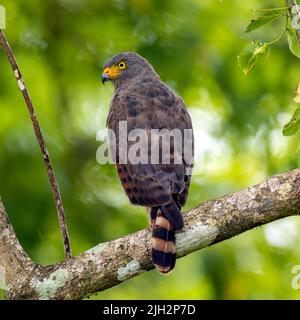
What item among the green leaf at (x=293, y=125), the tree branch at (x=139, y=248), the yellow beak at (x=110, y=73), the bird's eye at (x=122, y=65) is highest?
the bird's eye at (x=122, y=65)

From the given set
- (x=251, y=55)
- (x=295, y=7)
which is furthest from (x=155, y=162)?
(x=295, y=7)

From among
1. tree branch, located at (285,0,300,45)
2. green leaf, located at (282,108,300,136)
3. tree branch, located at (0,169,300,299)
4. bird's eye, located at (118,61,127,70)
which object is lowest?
tree branch, located at (0,169,300,299)

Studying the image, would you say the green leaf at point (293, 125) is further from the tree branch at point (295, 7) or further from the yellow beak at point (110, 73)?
the yellow beak at point (110, 73)

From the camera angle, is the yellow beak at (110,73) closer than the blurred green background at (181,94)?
Yes

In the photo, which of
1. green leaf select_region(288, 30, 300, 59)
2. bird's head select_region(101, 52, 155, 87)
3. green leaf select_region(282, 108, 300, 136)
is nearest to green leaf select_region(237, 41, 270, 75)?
green leaf select_region(288, 30, 300, 59)

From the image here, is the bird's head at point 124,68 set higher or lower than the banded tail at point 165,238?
higher

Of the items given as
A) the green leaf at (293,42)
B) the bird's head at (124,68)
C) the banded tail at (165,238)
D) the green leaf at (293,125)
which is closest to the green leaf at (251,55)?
the green leaf at (293,42)

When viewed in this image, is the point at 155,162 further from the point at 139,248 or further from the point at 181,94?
the point at 181,94

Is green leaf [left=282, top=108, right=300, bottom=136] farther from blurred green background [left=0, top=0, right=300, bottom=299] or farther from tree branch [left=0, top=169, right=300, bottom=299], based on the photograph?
blurred green background [left=0, top=0, right=300, bottom=299]

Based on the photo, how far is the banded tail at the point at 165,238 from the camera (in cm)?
470

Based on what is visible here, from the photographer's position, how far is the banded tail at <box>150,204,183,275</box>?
4.70m

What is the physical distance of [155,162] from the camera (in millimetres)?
5711

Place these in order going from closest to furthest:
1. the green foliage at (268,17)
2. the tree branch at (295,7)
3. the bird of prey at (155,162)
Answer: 1. the tree branch at (295,7)
2. the green foliage at (268,17)
3. the bird of prey at (155,162)

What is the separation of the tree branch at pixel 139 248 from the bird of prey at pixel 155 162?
12cm
